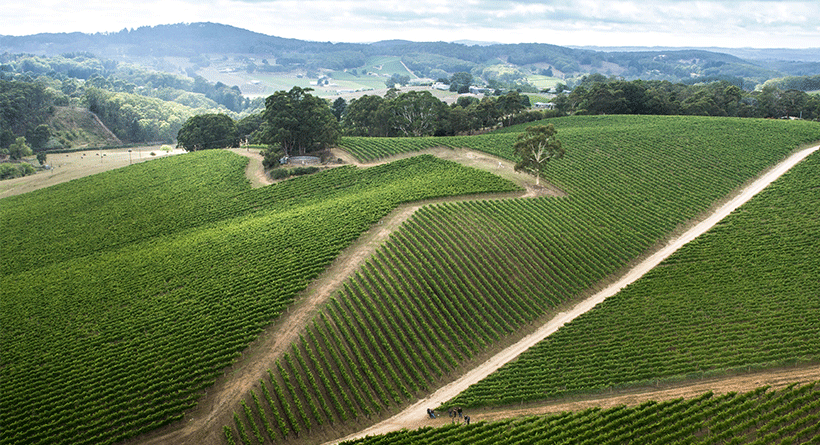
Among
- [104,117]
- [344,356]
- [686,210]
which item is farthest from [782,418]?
[104,117]

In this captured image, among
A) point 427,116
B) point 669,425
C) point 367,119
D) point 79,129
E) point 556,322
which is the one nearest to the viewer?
point 669,425

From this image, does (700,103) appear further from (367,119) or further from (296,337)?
(296,337)

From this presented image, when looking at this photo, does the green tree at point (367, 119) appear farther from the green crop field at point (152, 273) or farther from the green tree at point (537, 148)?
the green tree at point (537, 148)

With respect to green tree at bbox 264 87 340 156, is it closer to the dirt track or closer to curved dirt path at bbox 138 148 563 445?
curved dirt path at bbox 138 148 563 445

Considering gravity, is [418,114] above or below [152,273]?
above

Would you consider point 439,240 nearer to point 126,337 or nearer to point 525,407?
point 525,407

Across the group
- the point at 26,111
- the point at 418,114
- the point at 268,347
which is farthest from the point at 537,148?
the point at 26,111
